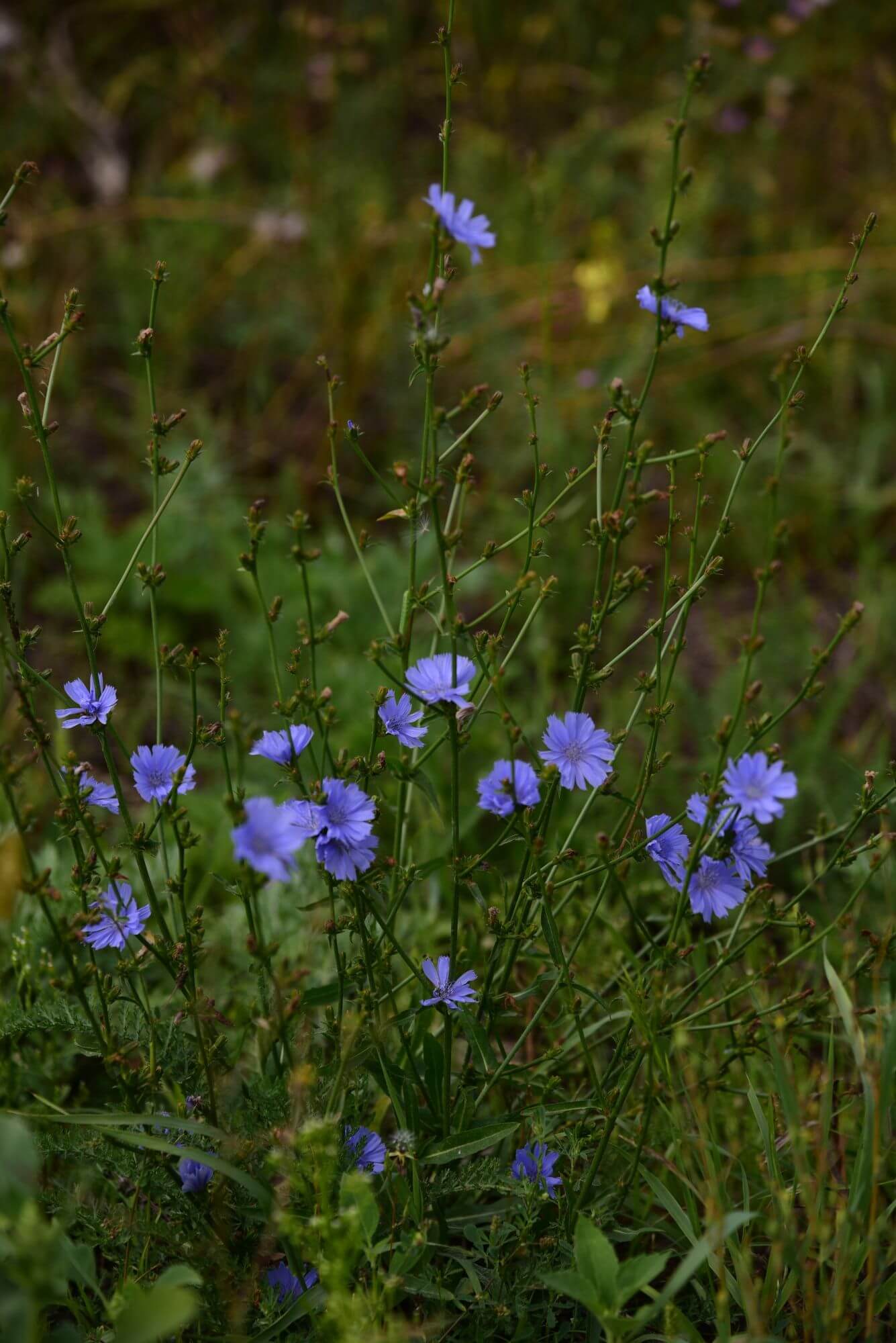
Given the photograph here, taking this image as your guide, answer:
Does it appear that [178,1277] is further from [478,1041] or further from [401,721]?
[401,721]

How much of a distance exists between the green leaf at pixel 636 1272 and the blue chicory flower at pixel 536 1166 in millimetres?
154

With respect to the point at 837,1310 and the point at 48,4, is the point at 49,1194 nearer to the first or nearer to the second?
the point at 837,1310

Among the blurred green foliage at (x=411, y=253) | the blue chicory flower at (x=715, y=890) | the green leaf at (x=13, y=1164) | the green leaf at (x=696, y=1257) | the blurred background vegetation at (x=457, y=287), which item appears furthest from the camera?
the blurred green foliage at (x=411, y=253)

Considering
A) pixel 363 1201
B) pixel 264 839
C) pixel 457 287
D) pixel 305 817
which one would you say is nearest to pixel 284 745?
pixel 305 817

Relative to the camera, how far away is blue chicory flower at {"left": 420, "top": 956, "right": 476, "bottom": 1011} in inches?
51.3

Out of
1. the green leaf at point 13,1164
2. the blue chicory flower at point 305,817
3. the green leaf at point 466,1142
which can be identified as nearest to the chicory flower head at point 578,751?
the blue chicory flower at point 305,817

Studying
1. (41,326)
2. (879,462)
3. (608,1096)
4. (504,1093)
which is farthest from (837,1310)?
(41,326)

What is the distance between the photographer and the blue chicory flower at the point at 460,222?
1.16 meters

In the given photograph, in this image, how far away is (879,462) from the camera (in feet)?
12.4

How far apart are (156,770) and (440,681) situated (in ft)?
1.08

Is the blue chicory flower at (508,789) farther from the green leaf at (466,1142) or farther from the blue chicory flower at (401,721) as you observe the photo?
the green leaf at (466,1142)

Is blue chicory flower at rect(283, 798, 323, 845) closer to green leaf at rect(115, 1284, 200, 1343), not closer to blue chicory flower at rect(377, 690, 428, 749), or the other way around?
blue chicory flower at rect(377, 690, 428, 749)

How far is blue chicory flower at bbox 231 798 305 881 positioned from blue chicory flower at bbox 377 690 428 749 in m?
0.27

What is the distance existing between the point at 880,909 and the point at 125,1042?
4.21 ft
